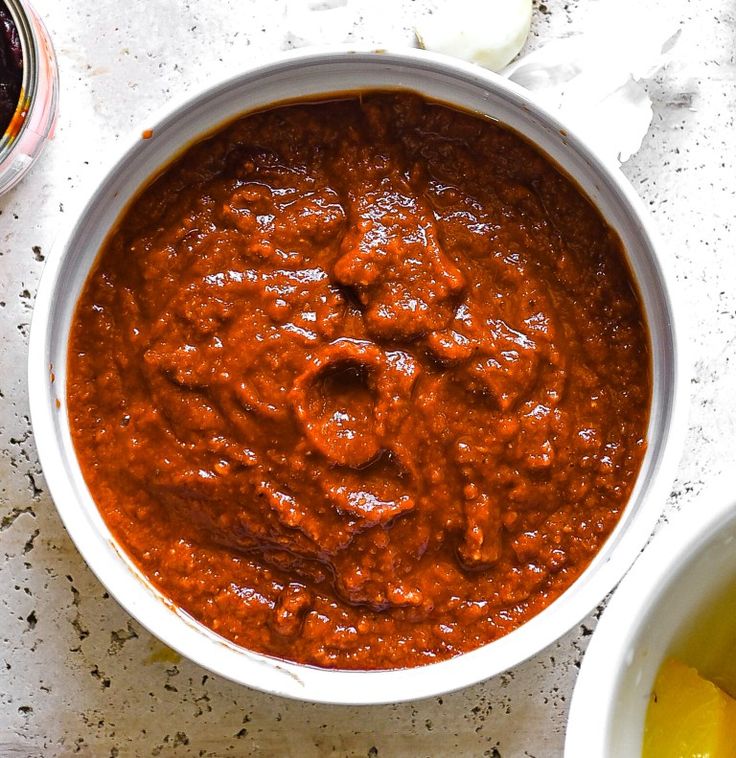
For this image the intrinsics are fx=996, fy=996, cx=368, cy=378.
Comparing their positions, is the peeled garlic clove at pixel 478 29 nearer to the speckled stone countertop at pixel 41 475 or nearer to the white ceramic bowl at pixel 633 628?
the speckled stone countertop at pixel 41 475

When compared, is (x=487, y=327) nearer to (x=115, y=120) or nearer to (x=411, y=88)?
(x=411, y=88)

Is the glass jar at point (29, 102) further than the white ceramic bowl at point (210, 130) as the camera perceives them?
Yes

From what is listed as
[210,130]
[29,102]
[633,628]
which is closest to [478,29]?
[210,130]

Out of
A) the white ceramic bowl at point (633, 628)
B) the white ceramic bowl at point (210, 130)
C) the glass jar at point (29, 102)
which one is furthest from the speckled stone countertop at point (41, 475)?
the white ceramic bowl at point (633, 628)

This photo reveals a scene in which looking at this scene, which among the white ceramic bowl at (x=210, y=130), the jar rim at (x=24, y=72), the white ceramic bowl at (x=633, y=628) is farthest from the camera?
the jar rim at (x=24, y=72)

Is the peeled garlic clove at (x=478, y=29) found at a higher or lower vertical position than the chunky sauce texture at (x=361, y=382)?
higher

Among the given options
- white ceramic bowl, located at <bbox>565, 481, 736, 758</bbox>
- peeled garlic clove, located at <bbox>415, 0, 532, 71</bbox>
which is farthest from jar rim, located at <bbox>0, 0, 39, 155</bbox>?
white ceramic bowl, located at <bbox>565, 481, 736, 758</bbox>
